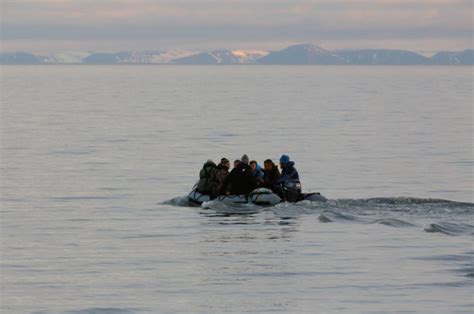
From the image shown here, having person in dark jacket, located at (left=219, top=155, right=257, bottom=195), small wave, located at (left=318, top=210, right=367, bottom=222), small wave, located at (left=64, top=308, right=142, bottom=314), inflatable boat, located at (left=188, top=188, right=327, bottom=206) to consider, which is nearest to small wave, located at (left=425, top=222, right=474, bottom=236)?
small wave, located at (left=318, top=210, right=367, bottom=222)

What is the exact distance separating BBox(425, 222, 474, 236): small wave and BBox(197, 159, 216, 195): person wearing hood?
7.52 metres

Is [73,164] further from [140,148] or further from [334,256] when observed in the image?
[334,256]

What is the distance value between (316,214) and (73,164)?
2154 cm

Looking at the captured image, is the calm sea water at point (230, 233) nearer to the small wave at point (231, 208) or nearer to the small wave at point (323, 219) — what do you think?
the small wave at point (323, 219)

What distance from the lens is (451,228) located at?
97.7ft

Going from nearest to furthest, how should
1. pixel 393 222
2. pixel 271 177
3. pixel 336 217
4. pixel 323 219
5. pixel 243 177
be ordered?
1. pixel 393 222
2. pixel 323 219
3. pixel 336 217
4. pixel 243 177
5. pixel 271 177

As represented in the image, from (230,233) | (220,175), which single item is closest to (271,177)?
(220,175)

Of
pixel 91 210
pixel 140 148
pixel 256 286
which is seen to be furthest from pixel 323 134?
pixel 256 286

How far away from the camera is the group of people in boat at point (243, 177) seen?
112 feet

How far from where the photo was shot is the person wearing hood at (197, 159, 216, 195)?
1373 inches

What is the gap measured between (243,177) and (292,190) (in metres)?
1.61

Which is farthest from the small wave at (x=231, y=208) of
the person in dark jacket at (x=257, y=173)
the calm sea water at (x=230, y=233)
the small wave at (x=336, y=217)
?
the small wave at (x=336, y=217)

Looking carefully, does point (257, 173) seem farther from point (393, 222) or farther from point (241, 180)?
point (393, 222)

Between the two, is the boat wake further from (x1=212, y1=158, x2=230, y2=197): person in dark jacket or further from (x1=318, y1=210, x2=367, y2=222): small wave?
(x1=212, y1=158, x2=230, y2=197): person in dark jacket
